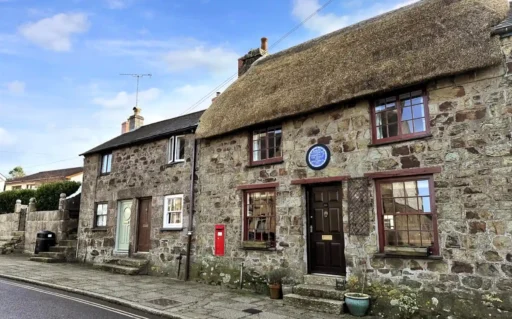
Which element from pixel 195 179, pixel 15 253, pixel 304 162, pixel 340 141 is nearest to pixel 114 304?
pixel 195 179

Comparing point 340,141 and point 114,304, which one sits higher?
point 340,141

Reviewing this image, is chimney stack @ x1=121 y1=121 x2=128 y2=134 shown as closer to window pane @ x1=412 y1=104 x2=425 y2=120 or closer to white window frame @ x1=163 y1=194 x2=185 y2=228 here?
white window frame @ x1=163 y1=194 x2=185 y2=228

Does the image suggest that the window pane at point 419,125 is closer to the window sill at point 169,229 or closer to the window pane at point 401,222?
the window pane at point 401,222

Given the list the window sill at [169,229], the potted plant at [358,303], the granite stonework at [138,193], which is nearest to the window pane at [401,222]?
the potted plant at [358,303]

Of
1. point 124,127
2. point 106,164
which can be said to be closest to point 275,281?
point 106,164

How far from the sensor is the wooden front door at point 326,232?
8.49m

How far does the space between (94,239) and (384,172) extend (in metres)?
12.2

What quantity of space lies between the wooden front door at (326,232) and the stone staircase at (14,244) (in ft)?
56.4

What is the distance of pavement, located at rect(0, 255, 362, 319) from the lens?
733 cm

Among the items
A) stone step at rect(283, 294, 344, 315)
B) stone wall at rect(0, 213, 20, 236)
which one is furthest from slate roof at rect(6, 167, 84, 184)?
stone step at rect(283, 294, 344, 315)

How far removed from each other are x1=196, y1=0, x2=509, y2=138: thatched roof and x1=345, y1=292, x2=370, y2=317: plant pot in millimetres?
4362

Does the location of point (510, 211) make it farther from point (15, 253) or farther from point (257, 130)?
point (15, 253)

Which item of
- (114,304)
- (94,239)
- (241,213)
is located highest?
(241,213)

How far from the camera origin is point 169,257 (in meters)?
11.9
